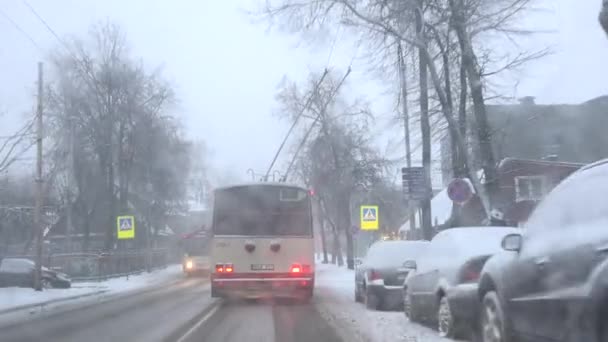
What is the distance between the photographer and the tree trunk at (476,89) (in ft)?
59.1

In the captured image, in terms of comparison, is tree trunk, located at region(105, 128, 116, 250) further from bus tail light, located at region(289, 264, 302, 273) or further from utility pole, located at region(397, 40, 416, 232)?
bus tail light, located at region(289, 264, 302, 273)

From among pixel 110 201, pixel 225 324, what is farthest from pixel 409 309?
pixel 110 201

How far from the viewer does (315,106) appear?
137 feet

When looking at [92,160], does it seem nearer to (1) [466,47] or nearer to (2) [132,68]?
(2) [132,68]

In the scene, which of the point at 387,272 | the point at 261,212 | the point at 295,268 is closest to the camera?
the point at 387,272

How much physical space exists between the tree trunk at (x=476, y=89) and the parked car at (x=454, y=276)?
6101 millimetres

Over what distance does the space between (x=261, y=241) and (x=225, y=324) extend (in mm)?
5220

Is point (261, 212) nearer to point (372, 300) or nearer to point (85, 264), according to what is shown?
point (372, 300)

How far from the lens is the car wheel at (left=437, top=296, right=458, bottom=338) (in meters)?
10.4

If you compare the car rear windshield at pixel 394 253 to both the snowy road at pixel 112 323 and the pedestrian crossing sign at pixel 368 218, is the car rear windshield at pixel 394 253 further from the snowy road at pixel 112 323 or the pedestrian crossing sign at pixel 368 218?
the pedestrian crossing sign at pixel 368 218

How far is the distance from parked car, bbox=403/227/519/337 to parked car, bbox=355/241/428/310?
3.37 meters

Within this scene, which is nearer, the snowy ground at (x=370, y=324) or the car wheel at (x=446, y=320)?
the car wheel at (x=446, y=320)

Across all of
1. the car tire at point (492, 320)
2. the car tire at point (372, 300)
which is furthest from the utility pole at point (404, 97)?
the car tire at point (492, 320)

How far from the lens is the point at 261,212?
63.4ft
